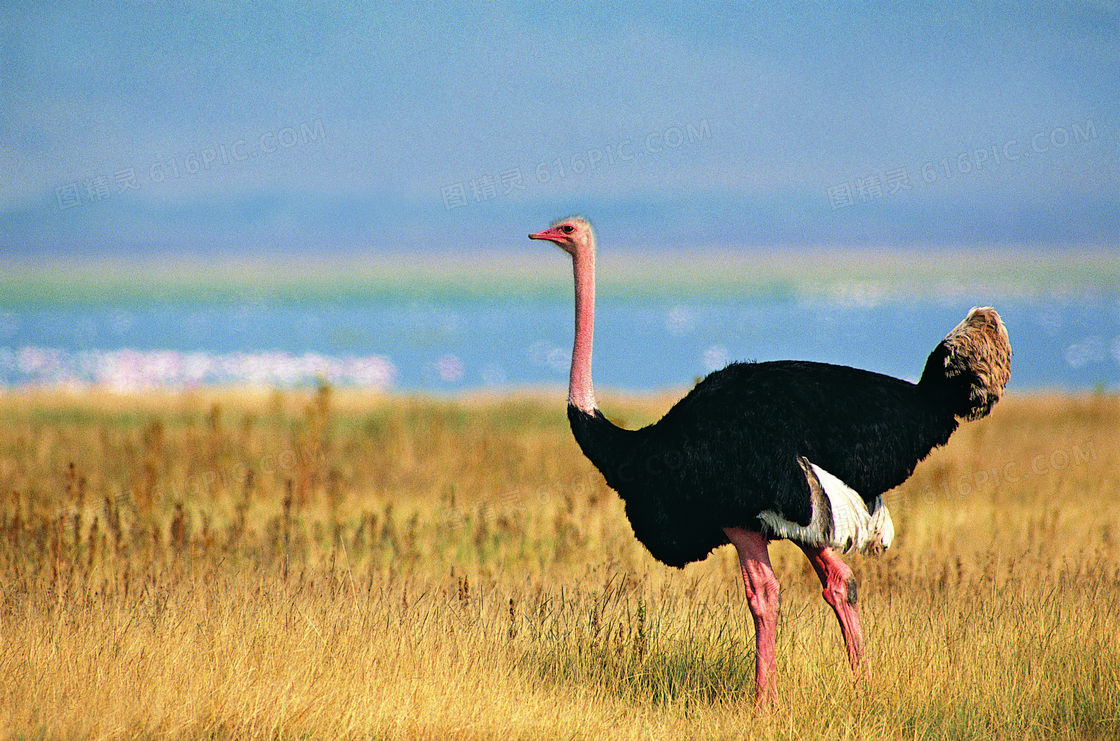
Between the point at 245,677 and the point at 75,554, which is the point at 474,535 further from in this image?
the point at 245,677

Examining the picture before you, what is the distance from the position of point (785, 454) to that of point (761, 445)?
0.11 m

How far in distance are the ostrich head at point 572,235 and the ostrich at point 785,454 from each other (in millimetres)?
690

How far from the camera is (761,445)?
201 inches

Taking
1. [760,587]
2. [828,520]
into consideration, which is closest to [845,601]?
[760,587]

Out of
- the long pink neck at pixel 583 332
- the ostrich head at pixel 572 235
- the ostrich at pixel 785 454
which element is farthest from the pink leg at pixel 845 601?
the ostrich head at pixel 572 235

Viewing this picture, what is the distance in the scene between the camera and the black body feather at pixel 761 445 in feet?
16.8

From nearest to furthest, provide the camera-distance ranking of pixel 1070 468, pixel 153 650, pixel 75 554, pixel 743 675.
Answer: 1. pixel 153 650
2. pixel 743 675
3. pixel 75 554
4. pixel 1070 468

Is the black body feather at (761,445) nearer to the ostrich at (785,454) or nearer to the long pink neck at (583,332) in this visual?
the ostrich at (785,454)

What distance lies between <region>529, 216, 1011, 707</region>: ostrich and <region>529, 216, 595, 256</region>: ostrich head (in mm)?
690

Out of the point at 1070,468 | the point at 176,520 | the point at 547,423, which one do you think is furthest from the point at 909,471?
the point at 547,423

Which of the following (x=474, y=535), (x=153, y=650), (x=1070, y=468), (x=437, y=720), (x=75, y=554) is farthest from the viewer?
(x=1070, y=468)

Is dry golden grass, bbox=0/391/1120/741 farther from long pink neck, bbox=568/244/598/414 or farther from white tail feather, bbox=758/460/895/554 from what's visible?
long pink neck, bbox=568/244/598/414

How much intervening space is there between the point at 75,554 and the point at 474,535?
335 centimetres

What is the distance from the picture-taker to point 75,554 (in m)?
7.59
